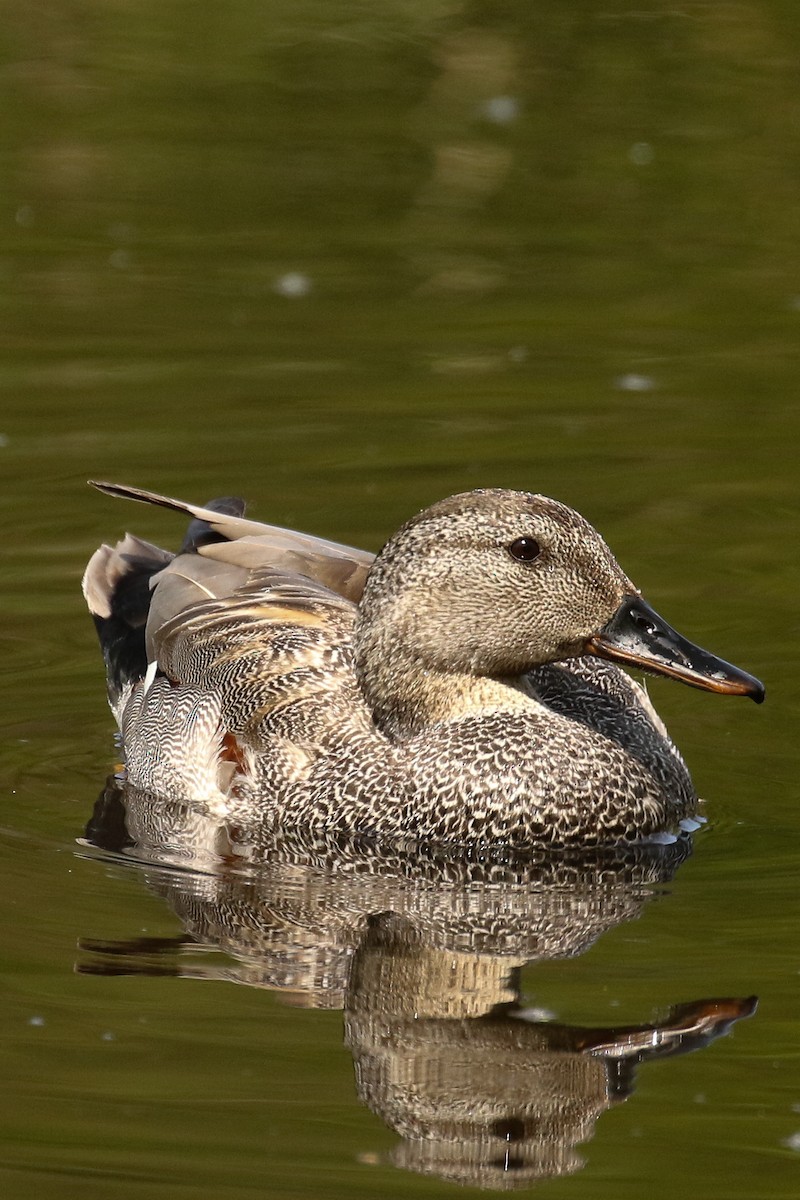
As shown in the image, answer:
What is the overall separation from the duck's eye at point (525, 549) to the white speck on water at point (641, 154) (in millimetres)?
8876

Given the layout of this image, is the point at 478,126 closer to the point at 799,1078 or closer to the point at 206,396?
the point at 206,396

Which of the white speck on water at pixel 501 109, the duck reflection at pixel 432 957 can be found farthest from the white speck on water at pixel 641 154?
the duck reflection at pixel 432 957

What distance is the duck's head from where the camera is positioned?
8016 millimetres

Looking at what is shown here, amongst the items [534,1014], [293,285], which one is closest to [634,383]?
[293,285]

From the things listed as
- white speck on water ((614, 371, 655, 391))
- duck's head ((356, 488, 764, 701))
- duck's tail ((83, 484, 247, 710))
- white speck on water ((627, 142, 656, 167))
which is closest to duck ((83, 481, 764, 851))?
duck's head ((356, 488, 764, 701))

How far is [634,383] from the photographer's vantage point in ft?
42.1

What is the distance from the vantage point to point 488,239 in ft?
50.0

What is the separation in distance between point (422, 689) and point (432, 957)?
4.85ft

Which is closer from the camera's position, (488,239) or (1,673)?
(1,673)

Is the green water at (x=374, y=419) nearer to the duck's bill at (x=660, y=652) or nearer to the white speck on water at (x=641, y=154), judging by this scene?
the white speck on water at (x=641, y=154)

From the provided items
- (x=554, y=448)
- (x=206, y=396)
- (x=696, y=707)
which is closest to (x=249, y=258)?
(x=206, y=396)

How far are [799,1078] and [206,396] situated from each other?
7422 millimetres

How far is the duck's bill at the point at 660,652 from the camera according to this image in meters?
7.77

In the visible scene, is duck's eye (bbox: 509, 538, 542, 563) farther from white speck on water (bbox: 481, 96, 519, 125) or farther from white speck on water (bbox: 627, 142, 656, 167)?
white speck on water (bbox: 481, 96, 519, 125)
